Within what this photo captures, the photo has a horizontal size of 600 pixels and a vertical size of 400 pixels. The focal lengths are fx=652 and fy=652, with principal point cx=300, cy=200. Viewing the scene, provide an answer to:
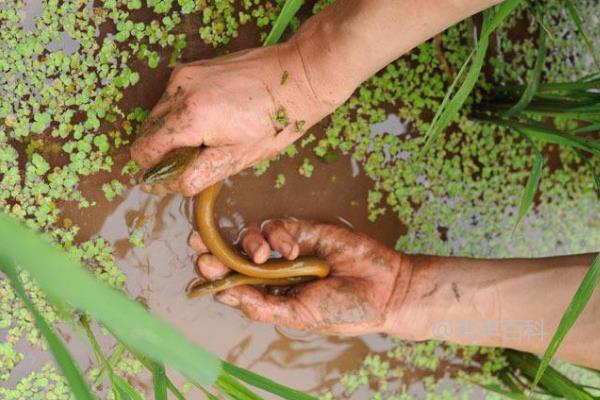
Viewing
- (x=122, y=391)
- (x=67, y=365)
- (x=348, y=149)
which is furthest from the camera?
(x=348, y=149)

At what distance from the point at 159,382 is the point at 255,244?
0.59 metres

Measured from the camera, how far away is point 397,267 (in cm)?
201

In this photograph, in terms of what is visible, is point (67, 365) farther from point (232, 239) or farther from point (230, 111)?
point (232, 239)

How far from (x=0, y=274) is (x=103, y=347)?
0.35 metres

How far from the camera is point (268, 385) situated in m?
1.36

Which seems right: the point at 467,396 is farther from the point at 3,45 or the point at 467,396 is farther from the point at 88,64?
the point at 3,45

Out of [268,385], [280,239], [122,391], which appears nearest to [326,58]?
[280,239]

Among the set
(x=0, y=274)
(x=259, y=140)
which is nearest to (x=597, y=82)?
(x=259, y=140)

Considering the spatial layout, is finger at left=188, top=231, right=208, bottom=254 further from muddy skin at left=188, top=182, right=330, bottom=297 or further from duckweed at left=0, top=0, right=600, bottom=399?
duckweed at left=0, top=0, right=600, bottom=399

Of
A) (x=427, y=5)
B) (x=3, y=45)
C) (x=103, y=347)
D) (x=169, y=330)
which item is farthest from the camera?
(x=103, y=347)

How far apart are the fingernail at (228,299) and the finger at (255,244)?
0.12 metres

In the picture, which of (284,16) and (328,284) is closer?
(284,16)

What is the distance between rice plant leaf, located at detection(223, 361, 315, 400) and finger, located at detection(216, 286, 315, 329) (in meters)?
0.45

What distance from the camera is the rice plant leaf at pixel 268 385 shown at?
4.36 ft
